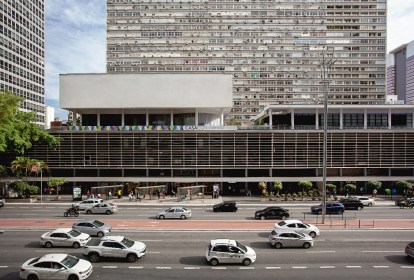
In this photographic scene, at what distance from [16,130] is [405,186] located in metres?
60.8

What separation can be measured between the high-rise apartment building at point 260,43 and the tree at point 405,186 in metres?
52.3

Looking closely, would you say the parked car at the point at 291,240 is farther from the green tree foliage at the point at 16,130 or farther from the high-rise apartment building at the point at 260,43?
the high-rise apartment building at the point at 260,43

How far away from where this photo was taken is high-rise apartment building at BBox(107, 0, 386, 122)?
101938mm

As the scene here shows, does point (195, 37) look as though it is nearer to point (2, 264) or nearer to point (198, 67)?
point (198, 67)

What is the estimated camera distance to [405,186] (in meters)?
53.8

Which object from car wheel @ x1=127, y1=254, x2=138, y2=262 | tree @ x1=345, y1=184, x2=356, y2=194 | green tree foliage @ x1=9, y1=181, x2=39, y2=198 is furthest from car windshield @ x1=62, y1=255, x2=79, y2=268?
tree @ x1=345, y1=184, x2=356, y2=194

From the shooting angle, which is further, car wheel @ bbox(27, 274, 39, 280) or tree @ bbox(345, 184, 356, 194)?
tree @ bbox(345, 184, 356, 194)

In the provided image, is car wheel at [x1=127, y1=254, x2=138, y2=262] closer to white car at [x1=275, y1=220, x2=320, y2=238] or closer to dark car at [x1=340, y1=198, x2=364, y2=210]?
white car at [x1=275, y1=220, x2=320, y2=238]

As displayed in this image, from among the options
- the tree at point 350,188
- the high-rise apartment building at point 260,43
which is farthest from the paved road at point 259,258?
the high-rise apartment building at point 260,43

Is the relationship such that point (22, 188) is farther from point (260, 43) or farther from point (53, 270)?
point (260, 43)

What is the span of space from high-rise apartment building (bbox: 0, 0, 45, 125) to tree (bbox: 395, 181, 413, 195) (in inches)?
Answer: 3400

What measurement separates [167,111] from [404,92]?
178m

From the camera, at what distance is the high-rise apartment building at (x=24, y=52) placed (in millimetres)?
87250

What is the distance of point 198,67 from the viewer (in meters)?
102
